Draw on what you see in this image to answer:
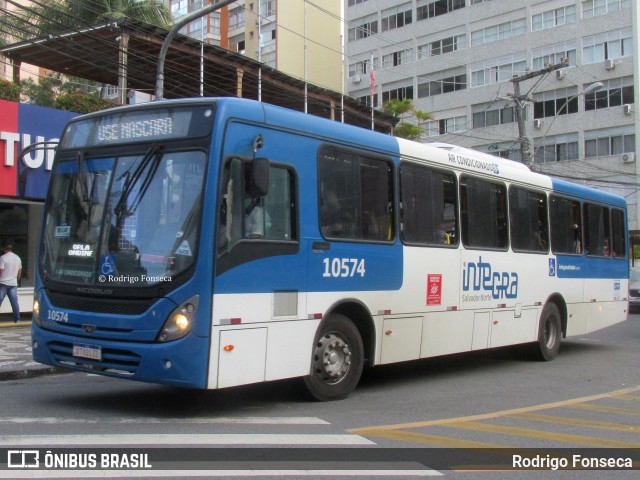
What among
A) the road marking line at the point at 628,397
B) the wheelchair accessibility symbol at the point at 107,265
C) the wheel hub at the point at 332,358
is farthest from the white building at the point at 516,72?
the wheelchair accessibility symbol at the point at 107,265

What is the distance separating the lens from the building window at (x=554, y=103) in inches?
1822

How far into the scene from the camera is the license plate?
722 centimetres

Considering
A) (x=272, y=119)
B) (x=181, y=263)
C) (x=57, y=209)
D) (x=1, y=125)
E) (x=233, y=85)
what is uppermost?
(x=233, y=85)

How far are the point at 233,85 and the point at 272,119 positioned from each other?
2342 cm

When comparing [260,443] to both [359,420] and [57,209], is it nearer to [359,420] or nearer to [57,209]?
[359,420]

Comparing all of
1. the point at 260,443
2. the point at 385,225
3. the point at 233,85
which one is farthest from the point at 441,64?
the point at 260,443

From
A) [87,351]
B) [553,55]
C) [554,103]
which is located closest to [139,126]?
[87,351]

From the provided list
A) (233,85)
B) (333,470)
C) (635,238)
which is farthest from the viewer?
(635,238)

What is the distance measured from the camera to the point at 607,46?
44.8 meters

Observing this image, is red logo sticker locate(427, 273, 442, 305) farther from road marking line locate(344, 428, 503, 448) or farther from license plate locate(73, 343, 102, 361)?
license plate locate(73, 343, 102, 361)

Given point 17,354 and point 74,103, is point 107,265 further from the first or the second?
point 74,103

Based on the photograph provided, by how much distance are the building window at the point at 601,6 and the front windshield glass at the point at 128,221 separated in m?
43.2

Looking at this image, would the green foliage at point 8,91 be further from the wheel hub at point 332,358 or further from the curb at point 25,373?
the wheel hub at point 332,358

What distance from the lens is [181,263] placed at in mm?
6988
